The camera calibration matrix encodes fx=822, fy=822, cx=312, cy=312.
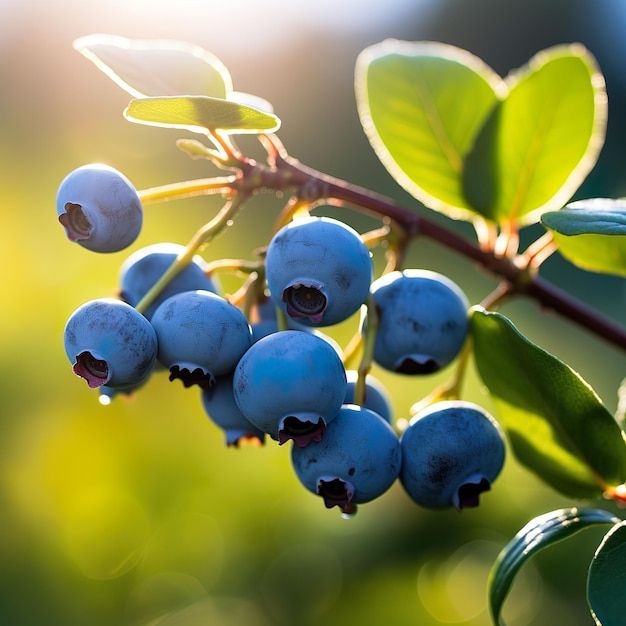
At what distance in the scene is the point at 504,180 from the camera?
49.4 inches

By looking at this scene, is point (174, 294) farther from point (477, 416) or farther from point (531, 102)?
point (531, 102)

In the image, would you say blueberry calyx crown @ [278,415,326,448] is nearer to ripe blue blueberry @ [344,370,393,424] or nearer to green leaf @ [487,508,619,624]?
ripe blue blueberry @ [344,370,393,424]

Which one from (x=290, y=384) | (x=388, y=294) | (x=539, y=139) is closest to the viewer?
(x=290, y=384)

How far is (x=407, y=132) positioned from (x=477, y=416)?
0.50 m

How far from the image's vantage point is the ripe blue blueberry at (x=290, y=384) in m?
0.85

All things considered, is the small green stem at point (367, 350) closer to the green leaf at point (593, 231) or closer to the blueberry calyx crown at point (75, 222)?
the green leaf at point (593, 231)

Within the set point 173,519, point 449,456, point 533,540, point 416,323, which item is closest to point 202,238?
point 416,323

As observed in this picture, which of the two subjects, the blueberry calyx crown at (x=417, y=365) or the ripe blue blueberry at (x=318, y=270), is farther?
the blueberry calyx crown at (x=417, y=365)

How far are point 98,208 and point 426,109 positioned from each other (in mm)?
571

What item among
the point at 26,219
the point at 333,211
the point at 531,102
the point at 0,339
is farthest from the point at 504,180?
the point at 333,211

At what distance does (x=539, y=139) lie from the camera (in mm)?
1238

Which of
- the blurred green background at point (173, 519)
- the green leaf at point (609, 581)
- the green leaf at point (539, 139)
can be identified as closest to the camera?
the green leaf at point (609, 581)

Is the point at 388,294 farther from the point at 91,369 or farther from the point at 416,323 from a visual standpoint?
the point at 91,369

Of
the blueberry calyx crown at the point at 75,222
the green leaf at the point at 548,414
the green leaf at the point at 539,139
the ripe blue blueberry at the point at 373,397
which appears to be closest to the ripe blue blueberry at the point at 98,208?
the blueberry calyx crown at the point at 75,222
